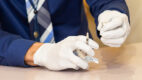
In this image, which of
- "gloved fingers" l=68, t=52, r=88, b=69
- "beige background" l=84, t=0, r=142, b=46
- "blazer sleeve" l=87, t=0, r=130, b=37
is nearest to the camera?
"gloved fingers" l=68, t=52, r=88, b=69

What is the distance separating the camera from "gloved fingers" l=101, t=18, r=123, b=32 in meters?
0.71

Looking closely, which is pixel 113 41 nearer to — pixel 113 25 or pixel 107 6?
pixel 113 25

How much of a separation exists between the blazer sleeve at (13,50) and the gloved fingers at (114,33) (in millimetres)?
221

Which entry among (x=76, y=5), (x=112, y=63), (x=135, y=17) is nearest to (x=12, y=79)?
(x=112, y=63)

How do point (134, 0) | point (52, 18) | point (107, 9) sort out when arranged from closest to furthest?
point (107, 9), point (52, 18), point (134, 0)

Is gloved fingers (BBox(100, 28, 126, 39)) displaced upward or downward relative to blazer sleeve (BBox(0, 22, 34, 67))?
upward

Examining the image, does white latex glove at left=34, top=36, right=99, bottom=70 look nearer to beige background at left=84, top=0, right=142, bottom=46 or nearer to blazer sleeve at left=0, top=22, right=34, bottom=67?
blazer sleeve at left=0, top=22, right=34, bottom=67

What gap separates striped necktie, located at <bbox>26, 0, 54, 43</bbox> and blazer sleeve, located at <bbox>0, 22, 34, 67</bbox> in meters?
0.19

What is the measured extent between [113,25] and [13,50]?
→ 301 millimetres

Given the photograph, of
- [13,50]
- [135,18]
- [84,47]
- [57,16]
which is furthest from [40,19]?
[135,18]

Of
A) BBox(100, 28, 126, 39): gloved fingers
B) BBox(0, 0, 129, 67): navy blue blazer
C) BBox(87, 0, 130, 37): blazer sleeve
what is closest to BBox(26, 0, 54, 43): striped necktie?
BBox(0, 0, 129, 67): navy blue blazer

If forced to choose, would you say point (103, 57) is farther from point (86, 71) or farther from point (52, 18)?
point (52, 18)

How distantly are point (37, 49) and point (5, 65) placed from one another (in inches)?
4.9

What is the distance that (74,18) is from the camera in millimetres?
1081
